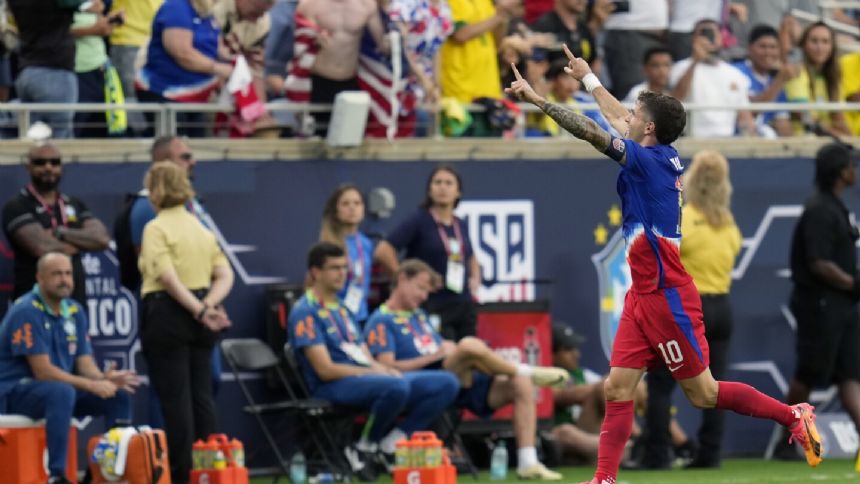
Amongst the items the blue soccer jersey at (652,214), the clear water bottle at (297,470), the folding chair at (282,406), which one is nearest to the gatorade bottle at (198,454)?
the folding chair at (282,406)

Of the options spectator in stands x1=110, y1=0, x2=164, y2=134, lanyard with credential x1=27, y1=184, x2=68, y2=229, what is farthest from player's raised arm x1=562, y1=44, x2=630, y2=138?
spectator in stands x1=110, y1=0, x2=164, y2=134

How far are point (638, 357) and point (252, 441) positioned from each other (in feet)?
17.0

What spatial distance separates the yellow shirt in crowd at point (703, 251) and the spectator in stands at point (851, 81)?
3692mm

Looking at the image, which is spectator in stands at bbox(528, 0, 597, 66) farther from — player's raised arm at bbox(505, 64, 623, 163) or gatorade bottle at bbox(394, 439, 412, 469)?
player's raised arm at bbox(505, 64, 623, 163)

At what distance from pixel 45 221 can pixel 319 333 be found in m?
2.05

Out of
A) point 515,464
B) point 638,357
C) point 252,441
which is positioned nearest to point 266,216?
point 252,441

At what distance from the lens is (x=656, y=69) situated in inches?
663

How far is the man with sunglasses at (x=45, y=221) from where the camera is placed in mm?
13297

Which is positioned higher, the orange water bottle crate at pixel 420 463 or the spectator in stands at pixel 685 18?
the spectator in stands at pixel 685 18

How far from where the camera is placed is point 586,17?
1734 centimetres

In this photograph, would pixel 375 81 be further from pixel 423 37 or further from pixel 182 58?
pixel 182 58

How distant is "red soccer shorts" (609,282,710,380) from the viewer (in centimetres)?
1040

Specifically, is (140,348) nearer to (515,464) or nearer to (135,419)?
(135,419)

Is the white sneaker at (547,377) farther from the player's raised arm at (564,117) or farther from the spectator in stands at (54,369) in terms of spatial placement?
the player's raised arm at (564,117)
